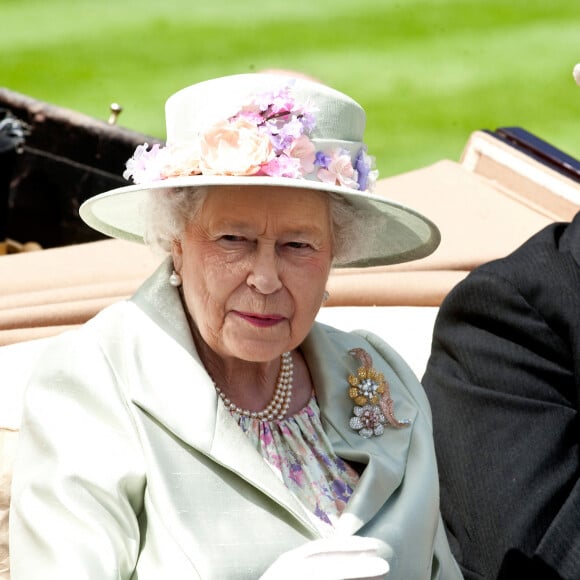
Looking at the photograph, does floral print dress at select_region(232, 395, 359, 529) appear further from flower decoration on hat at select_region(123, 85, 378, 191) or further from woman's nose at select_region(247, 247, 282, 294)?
flower decoration on hat at select_region(123, 85, 378, 191)

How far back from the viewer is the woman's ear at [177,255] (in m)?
2.41

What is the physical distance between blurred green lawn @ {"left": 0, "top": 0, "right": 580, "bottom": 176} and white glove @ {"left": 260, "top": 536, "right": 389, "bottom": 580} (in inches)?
200

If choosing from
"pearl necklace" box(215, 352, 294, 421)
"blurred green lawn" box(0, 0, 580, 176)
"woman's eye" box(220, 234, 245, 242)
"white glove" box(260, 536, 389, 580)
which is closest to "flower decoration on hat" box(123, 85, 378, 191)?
"woman's eye" box(220, 234, 245, 242)

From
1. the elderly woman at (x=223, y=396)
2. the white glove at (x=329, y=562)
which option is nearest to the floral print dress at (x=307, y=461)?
the elderly woman at (x=223, y=396)

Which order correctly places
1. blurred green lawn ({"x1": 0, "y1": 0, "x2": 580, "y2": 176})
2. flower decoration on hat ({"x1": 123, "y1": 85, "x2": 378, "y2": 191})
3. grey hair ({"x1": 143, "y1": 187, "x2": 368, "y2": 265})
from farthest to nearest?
1. blurred green lawn ({"x1": 0, "y1": 0, "x2": 580, "y2": 176})
2. grey hair ({"x1": 143, "y1": 187, "x2": 368, "y2": 265})
3. flower decoration on hat ({"x1": 123, "y1": 85, "x2": 378, "y2": 191})

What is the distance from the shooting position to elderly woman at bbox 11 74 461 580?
2.17 m

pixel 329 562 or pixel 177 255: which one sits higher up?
pixel 177 255

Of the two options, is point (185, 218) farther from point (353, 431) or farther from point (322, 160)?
point (353, 431)

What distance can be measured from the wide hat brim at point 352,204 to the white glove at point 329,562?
61 centimetres

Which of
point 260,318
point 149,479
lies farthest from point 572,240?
point 149,479

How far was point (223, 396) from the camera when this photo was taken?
7.91 ft

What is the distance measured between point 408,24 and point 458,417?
6142 mm

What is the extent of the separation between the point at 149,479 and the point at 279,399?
1.23 ft

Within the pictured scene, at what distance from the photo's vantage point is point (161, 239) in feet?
7.93
